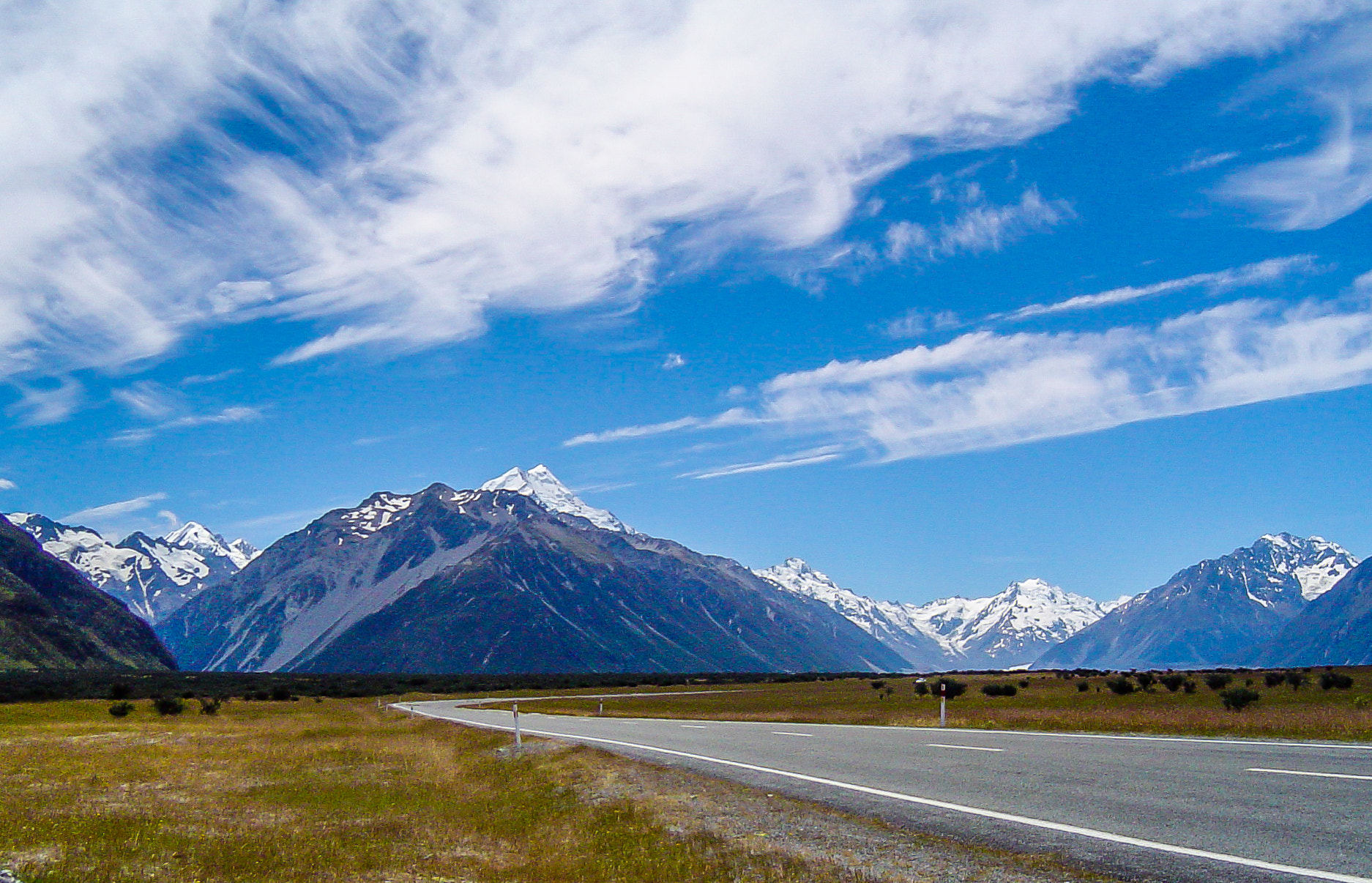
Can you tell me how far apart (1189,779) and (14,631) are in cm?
23234

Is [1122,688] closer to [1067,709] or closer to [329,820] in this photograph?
[1067,709]

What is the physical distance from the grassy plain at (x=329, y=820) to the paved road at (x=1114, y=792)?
2.75 meters

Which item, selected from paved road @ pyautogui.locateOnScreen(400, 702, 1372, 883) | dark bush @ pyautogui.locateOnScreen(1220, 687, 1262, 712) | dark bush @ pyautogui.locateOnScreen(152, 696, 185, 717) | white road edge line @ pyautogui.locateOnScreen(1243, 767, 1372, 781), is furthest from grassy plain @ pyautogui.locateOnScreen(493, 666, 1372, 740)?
dark bush @ pyautogui.locateOnScreen(152, 696, 185, 717)

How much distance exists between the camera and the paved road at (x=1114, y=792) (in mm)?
9148

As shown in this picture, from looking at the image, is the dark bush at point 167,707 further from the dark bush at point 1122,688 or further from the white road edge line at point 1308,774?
the white road edge line at point 1308,774

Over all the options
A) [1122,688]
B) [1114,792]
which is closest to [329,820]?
[1114,792]

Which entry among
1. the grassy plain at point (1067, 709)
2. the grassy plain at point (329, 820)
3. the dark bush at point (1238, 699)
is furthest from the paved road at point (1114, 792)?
the dark bush at point (1238, 699)

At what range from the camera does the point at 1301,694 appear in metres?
48.1

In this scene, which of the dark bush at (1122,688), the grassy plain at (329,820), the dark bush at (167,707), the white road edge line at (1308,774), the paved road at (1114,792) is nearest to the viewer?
the paved road at (1114,792)

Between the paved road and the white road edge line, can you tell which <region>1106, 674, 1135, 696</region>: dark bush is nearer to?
the paved road

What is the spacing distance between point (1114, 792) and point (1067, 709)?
27.9 meters

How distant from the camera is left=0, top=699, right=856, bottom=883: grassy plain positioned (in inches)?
492

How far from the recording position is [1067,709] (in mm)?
38719

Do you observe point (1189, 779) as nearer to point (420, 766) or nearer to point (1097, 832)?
point (1097, 832)
